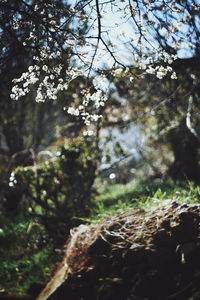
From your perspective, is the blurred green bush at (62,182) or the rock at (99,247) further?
the blurred green bush at (62,182)

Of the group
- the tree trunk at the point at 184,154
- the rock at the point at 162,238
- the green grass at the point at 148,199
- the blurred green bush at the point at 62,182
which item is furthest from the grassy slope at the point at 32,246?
the tree trunk at the point at 184,154

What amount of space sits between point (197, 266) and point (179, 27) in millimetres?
2519

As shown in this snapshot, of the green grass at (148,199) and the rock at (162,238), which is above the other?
the green grass at (148,199)

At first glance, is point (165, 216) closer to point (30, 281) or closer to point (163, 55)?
point (163, 55)

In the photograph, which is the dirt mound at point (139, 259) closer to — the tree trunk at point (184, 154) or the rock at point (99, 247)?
the rock at point (99, 247)

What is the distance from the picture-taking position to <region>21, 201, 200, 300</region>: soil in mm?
2717

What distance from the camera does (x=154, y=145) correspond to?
10.8 m

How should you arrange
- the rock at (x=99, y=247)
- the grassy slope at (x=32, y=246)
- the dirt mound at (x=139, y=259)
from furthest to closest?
the grassy slope at (x=32, y=246) → the rock at (x=99, y=247) → the dirt mound at (x=139, y=259)

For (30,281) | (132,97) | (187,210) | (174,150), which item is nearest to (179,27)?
(187,210)

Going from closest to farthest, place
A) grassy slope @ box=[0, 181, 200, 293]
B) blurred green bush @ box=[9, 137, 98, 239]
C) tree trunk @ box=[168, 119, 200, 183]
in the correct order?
grassy slope @ box=[0, 181, 200, 293]
blurred green bush @ box=[9, 137, 98, 239]
tree trunk @ box=[168, 119, 200, 183]

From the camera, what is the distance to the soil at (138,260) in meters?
2.72

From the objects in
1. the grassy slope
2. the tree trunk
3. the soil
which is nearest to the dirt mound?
the soil

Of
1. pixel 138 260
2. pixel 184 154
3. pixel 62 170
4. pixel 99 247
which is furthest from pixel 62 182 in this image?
pixel 184 154

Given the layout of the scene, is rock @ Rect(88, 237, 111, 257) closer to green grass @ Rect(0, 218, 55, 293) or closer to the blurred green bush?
green grass @ Rect(0, 218, 55, 293)
